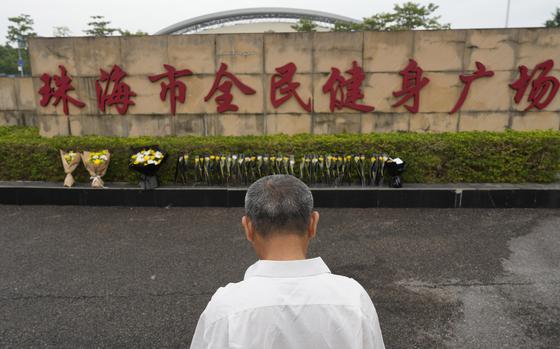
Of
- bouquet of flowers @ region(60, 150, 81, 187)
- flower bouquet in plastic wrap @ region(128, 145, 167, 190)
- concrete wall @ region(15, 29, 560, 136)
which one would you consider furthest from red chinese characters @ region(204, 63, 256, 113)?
bouquet of flowers @ region(60, 150, 81, 187)

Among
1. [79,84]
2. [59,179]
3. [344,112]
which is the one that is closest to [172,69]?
[79,84]

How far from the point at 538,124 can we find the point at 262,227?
8.43 m

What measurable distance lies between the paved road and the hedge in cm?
87

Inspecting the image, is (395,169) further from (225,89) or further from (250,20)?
(250,20)

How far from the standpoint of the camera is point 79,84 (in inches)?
317

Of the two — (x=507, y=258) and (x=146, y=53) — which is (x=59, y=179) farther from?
(x=507, y=258)

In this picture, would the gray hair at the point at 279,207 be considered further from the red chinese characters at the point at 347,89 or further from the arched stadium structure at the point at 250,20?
the arched stadium structure at the point at 250,20

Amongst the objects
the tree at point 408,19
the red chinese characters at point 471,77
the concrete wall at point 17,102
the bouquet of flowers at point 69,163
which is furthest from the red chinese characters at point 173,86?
the tree at point 408,19

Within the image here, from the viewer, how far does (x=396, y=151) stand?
691cm

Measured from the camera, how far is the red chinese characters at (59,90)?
804cm

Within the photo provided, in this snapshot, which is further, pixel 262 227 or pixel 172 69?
pixel 172 69

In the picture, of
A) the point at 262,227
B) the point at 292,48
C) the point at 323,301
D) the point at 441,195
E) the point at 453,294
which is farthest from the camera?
the point at 292,48

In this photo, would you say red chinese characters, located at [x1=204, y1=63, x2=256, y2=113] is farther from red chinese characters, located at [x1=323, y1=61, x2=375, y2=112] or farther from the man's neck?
the man's neck

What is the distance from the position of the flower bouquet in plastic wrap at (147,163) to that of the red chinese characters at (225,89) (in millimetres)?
1726
